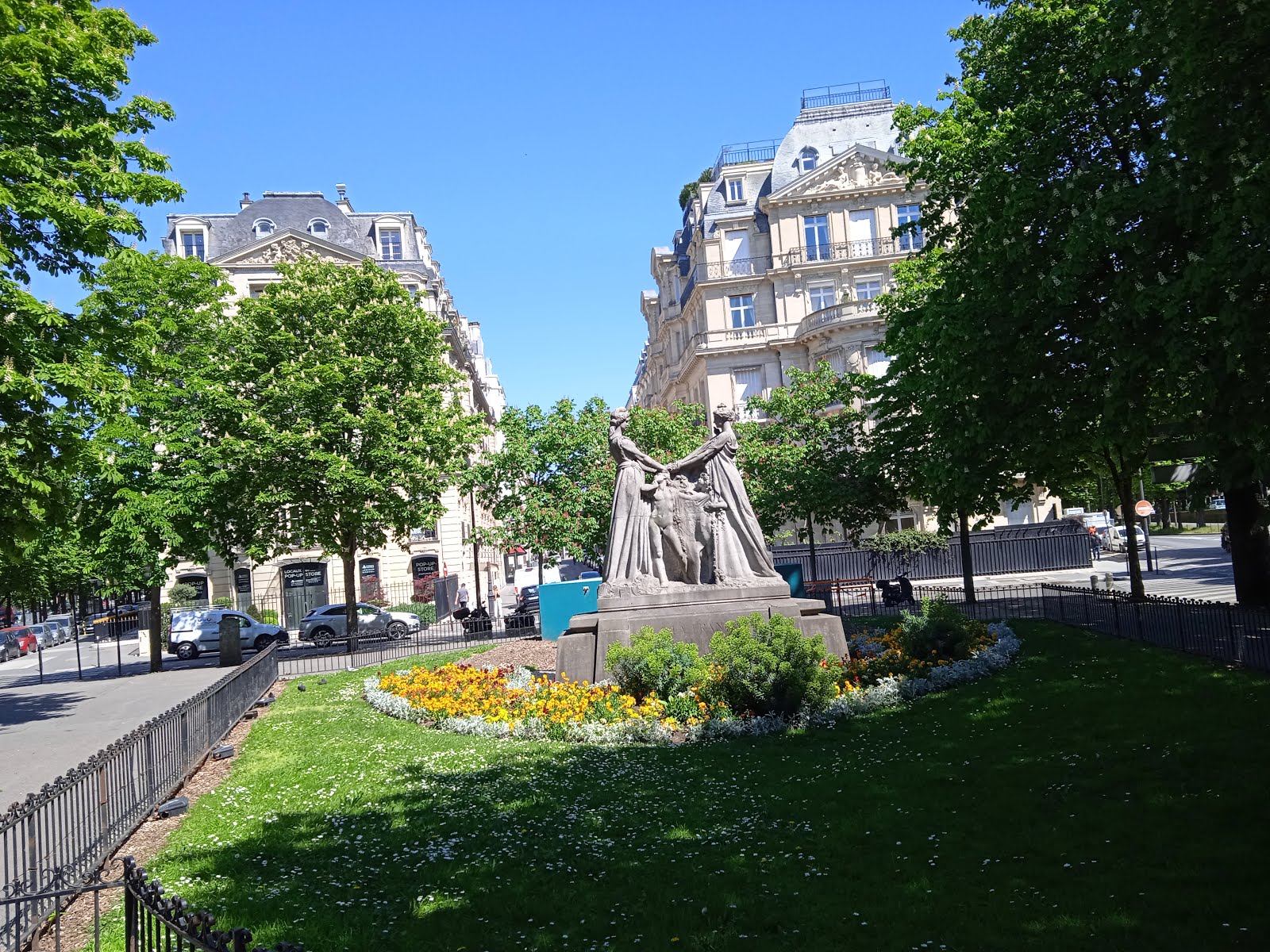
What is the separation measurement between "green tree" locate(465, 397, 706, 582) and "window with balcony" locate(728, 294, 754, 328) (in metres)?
18.8

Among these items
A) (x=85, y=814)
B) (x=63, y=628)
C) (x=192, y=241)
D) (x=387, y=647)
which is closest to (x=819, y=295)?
(x=387, y=647)

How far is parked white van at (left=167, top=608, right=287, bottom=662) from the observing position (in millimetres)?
31562

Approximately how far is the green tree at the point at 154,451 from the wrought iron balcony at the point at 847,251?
102 ft

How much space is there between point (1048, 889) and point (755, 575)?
9.31 m

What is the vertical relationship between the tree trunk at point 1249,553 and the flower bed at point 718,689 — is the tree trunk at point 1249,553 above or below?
above

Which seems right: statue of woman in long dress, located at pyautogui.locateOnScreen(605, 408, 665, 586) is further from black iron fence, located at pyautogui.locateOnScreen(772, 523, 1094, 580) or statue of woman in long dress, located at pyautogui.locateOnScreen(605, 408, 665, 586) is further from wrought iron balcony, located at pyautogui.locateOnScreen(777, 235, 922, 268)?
wrought iron balcony, located at pyautogui.locateOnScreen(777, 235, 922, 268)

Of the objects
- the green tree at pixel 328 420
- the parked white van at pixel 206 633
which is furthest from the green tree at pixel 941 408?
the parked white van at pixel 206 633

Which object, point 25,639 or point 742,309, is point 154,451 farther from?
point 742,309

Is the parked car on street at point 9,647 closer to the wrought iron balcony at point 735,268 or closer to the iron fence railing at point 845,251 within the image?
the wrought iron balcony at point 735,268

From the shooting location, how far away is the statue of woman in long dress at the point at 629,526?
51.0 ft

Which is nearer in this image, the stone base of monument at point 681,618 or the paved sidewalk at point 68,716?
the paved sidewalk at point 68,716

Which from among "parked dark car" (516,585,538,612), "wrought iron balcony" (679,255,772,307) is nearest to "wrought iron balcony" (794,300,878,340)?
"wrought iron balcony" (679,255,772,307)

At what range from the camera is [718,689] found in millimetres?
12312

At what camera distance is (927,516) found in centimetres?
4669
